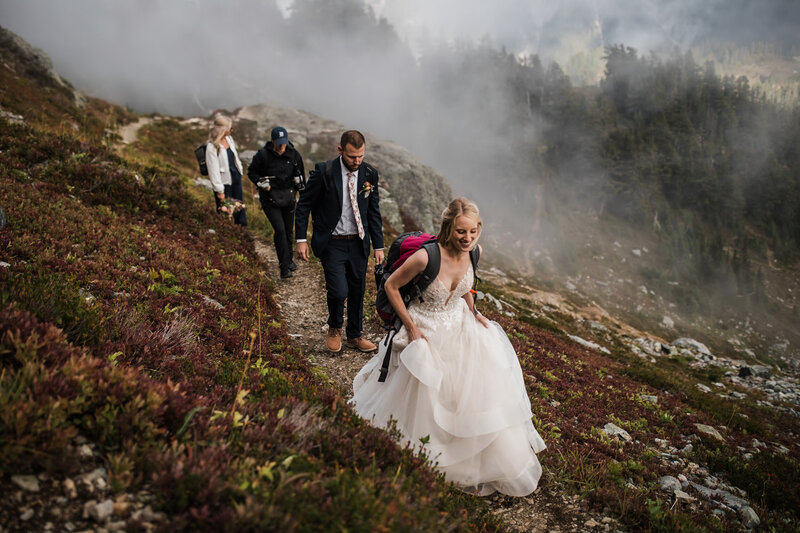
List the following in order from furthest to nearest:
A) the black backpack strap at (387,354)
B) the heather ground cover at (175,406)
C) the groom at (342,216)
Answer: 1. the groom at (342,216)
2. the black backpack strap at (387,354)
3. the heather ground cover at (175,406)

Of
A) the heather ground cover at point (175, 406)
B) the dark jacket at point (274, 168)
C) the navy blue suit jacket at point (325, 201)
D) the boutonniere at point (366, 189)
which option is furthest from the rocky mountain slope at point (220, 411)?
the boutonniere at point (366, 189)

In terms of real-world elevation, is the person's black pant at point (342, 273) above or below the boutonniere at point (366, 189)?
below

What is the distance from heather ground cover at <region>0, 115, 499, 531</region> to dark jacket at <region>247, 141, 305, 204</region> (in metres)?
3.20

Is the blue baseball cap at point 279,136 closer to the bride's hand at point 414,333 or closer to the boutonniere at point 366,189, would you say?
the boutonniere at point 366,189

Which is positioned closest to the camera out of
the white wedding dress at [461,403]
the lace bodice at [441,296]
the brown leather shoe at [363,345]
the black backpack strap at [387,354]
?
the white wedding dress at [461,403]

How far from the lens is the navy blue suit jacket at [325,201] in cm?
610

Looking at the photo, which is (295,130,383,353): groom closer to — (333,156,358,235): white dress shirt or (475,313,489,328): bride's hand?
(333,156,358,235): white dress shirt

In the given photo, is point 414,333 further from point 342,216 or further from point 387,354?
point 342,216

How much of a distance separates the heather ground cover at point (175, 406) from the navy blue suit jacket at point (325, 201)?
190 cm

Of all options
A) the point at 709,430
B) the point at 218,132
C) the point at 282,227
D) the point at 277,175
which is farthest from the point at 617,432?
the point at 218,132

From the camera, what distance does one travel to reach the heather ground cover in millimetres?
2059

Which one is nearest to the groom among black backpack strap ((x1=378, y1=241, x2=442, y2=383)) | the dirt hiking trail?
the dirt hiking trail

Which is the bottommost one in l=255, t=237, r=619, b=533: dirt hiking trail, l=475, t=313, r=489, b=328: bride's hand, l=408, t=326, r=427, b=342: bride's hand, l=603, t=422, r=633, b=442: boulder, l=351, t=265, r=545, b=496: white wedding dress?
l=603, t=422, r=633, b=442: boulder

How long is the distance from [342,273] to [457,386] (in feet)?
10.5
